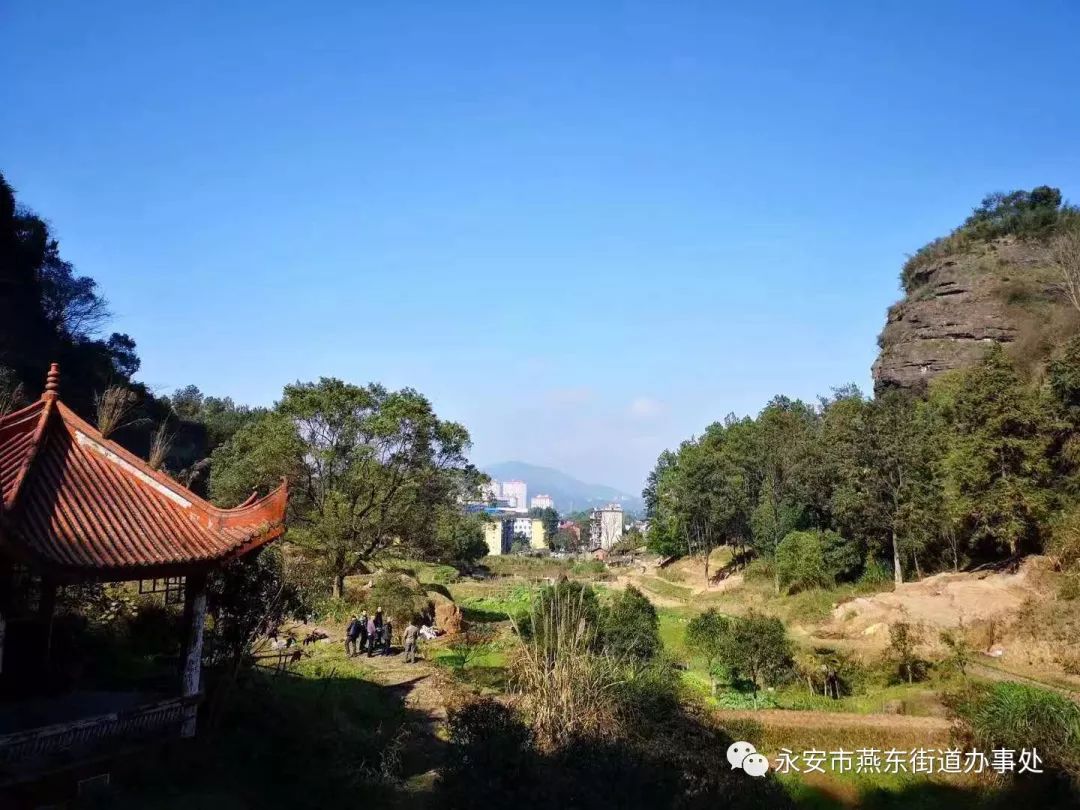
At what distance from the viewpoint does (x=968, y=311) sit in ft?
131

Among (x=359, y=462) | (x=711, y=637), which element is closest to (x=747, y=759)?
(x=711, y=637)

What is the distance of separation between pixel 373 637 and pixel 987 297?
37348 mm

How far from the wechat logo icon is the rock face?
3242 centimetres

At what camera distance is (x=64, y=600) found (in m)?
12.2

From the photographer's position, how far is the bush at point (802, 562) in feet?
102

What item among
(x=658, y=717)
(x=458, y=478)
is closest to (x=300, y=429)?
(x=458, y=478)

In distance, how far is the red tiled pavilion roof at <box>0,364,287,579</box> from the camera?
26.3 ft

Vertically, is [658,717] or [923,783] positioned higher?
[658,717]

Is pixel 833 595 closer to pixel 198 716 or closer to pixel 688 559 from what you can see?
pixel 688 559

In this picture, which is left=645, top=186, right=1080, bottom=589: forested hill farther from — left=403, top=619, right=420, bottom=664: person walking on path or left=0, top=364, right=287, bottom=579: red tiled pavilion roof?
left=0, top=364, right=287, bottom=579: red tiled pavilion roof

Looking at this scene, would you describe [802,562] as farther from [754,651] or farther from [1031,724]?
[1031,724]

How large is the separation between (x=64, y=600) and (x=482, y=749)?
29.5 ft

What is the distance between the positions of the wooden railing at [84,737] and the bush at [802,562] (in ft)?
88.6

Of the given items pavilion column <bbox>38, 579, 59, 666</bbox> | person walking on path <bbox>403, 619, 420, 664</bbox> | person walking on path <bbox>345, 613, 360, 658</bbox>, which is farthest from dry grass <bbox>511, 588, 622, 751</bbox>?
person walking on path <bbox>345, 613, 360, 658</bbox>
